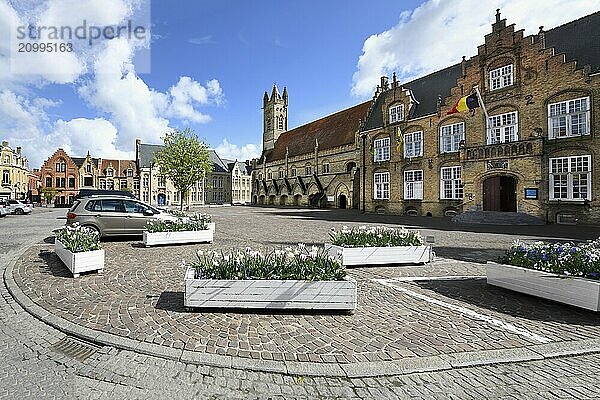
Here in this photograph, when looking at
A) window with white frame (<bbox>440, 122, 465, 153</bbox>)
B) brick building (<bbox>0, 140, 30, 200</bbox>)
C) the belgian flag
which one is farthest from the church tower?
the belgian flag

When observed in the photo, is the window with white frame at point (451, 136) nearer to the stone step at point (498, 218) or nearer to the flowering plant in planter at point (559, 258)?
the stone step at point (498, 218)

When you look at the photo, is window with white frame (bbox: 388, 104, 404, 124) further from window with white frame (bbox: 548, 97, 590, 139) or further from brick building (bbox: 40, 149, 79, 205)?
brick building (bbox: 40, 149, 79, 205)

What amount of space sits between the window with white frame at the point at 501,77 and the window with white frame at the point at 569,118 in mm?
3635

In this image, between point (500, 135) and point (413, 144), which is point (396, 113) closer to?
point (413, 144)

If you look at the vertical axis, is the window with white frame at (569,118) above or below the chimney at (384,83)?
below

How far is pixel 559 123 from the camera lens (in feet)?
70.7

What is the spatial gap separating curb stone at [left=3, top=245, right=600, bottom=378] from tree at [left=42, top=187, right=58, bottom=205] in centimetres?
7421

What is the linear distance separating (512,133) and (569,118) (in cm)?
332

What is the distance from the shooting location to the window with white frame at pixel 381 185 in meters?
34.7

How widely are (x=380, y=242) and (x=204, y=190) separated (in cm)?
8062

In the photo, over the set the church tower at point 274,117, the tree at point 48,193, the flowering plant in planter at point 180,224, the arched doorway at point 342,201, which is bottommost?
the flowering plant in planter at point 180,224

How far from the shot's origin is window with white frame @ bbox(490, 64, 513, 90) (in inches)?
952

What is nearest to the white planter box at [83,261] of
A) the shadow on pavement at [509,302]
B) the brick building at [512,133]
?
the shadow on pavement at [509,302]

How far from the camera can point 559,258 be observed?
19.6 feet
